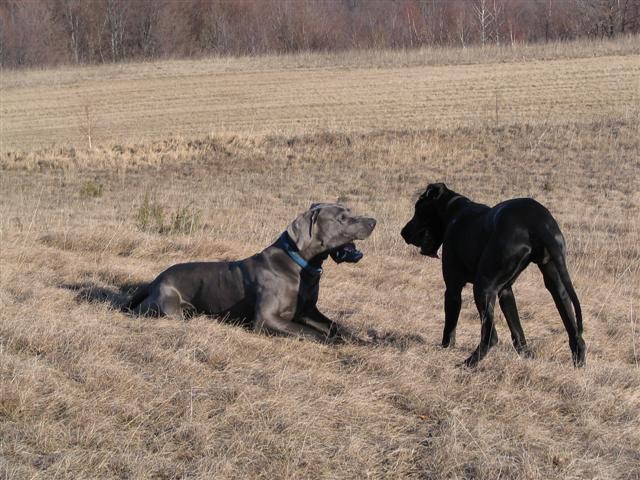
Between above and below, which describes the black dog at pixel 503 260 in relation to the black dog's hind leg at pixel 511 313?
above

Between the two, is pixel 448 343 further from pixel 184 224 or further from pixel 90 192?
pixel 90 192

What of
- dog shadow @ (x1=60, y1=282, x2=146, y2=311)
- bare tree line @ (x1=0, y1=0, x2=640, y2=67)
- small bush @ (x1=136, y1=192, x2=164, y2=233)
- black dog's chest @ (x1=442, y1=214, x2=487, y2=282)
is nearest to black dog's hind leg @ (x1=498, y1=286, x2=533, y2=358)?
black dog's chest @ (x1=442, y1=214, x2=487, y2=282)

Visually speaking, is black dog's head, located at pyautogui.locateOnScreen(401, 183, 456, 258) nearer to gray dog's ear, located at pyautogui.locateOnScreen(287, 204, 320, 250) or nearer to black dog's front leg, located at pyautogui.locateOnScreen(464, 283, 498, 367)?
gray dog's ear, located at pyautogui.locateOnScreen(287, 204, 320, 250)

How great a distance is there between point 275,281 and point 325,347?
33.9 inches

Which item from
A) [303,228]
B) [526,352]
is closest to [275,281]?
[303,228]

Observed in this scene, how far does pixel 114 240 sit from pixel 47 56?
6499 centimetres

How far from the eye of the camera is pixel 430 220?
728 cm

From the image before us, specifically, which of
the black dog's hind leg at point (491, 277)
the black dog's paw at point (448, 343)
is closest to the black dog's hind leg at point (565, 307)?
the black dog's hind leg at point (491, 277)

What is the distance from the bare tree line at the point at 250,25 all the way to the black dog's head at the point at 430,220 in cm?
5983

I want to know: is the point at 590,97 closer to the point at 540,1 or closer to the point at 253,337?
the point at 253,337

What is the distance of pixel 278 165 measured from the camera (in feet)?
80.8

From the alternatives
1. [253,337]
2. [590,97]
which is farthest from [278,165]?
[253,337]

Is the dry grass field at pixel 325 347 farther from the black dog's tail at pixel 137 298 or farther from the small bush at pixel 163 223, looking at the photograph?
the black dog's tail at pixel 137 298

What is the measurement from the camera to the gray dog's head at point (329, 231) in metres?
6.81
